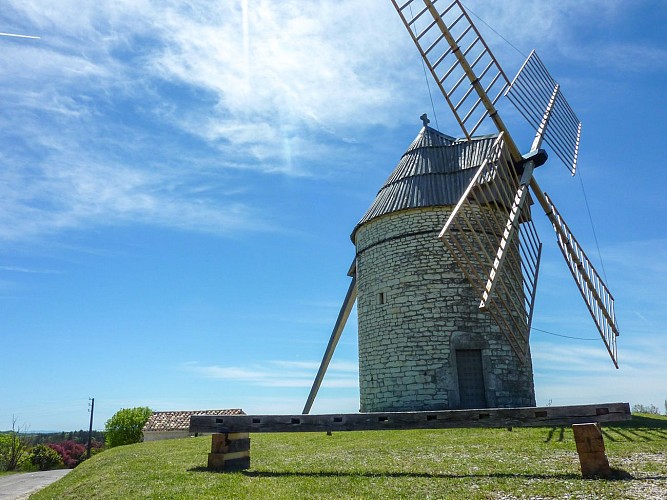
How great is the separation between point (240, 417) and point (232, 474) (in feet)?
2.72

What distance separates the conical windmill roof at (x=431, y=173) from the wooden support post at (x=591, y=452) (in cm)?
925

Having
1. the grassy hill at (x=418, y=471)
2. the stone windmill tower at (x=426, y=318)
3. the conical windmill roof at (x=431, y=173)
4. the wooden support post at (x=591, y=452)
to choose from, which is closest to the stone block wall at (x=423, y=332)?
the stone windmill tower at (x=426, y=318)

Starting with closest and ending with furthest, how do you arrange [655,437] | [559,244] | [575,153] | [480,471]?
1. [480,471]
2. [655,437]
3. [559,244]
4. [575,153]

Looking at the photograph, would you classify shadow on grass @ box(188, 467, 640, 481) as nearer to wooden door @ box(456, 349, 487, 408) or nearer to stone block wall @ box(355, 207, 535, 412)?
stone block wall @ box(355, 207, 535, 412)

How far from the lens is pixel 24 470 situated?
32.5m

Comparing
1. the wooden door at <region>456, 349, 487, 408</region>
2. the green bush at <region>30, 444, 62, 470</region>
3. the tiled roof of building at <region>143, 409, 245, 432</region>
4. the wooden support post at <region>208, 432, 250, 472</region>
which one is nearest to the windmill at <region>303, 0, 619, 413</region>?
the wooden door at <region>456, 349, 487, 408</region>

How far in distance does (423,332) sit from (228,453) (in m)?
7.35

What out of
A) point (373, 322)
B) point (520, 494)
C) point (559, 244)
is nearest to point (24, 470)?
point (373, 322)

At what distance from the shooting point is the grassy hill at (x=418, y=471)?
5.63 metres

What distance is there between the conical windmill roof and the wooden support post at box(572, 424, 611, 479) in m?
9.25

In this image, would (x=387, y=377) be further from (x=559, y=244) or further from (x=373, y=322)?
(x=559, y=244)

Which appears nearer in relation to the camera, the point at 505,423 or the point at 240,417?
the point at 505,423

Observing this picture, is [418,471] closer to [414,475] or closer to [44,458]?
[414,475]

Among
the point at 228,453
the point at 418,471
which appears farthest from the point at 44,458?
the point at 418,471
